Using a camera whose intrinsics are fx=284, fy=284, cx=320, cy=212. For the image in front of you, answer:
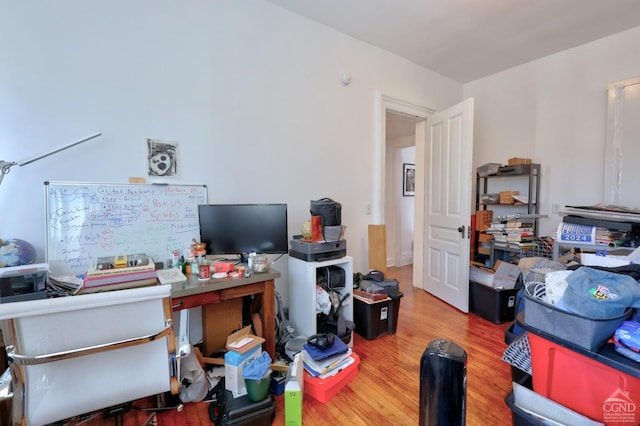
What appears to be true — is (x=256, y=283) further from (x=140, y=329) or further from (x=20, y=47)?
(x=20, y=47)

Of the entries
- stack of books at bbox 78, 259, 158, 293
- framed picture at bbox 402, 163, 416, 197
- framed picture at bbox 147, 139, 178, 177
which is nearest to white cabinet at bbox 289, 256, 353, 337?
stack of books at bbox 78, 259, 158, 293

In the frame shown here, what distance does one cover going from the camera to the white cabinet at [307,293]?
6.76 feet

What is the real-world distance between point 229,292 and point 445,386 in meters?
1.30

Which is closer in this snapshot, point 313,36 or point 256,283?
point 256,283

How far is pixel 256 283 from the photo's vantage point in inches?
72.9

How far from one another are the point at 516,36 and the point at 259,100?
8.41 ft

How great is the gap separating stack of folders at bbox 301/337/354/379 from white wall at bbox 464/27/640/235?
9.34 ft

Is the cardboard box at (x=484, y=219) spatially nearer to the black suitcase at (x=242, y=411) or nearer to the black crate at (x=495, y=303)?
the black crate at (x=495, y=303)

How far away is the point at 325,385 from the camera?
1.67m

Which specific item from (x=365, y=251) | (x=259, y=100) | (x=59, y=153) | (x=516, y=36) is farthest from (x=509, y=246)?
(x=59, y=153)

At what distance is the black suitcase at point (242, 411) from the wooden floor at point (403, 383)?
0.25 ft

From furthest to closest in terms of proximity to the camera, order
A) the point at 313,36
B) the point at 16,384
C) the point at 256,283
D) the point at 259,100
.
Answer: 1. the point at 313,36
2. the point at 259,100
3. the point at 256,283
4. the point at 16,384

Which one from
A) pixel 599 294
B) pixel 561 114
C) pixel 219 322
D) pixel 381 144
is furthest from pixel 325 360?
pixel 561 114

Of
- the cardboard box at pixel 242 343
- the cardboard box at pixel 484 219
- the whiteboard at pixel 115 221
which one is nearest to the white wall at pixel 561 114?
the cardboard box at pixel 484 219
